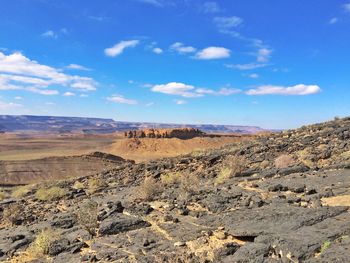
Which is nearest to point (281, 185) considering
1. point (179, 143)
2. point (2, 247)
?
A: point (2, 247)

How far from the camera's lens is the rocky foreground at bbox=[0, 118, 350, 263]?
757 centimetres

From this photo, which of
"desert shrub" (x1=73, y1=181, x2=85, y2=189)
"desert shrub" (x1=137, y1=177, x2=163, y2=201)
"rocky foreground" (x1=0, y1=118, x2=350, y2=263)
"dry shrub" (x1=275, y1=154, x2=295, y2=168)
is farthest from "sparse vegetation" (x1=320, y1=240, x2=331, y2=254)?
"desert shrub" (x1=73, y1=181, x2=85, y2=189)

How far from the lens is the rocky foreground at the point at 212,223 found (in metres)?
7.57

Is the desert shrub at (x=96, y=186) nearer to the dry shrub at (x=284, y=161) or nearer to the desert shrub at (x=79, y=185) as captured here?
the desert shrub at (x=79, y=185)

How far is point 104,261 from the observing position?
888cm

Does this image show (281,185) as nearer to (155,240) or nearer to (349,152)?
(155,240)

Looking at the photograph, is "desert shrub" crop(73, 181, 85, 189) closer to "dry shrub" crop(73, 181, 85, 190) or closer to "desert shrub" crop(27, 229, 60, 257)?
"dry shrub" crop(73, 181, 85, 190)

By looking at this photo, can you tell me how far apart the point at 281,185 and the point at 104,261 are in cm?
664

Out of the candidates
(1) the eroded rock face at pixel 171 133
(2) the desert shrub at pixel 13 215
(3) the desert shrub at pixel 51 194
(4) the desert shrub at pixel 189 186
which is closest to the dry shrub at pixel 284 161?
(4) the desert shrub at pixel 189 186

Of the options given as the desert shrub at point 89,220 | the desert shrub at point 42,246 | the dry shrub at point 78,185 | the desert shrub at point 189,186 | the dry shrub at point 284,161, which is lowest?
the dry shrub at point 78,185

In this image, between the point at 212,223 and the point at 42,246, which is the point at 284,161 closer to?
the point at 212,223

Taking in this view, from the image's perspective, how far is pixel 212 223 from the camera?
1029 centimetres

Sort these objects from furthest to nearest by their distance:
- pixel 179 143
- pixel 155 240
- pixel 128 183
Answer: pixel 179 143, pixel 128 183, pixel 155 240

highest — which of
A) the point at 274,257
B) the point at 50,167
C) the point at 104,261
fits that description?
the point at 274,257
